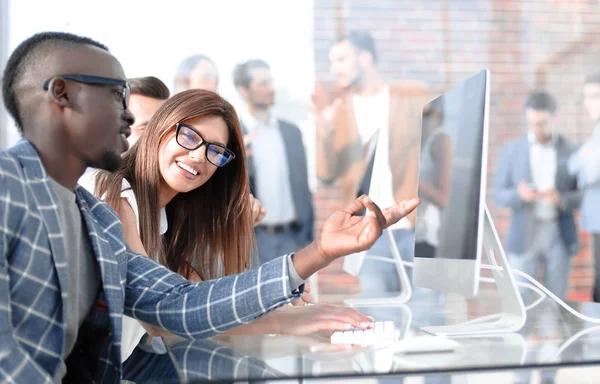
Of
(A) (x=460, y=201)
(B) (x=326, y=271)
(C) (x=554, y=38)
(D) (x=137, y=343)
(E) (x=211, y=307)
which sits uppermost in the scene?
(C) (x=554, y=38)

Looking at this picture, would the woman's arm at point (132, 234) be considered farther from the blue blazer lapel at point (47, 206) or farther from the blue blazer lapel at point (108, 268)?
the blue blazer lapel at point (47, 206)

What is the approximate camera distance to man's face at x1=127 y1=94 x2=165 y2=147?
2193mm

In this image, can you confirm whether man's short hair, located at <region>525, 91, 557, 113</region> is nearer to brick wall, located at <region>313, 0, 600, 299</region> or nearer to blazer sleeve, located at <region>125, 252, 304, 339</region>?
brick wall, located at <region>313, 0, 600, 299</region>

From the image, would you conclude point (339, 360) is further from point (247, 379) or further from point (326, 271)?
point (326, 271)

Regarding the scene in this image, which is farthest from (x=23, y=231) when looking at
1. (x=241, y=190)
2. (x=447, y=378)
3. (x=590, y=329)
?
(x=447, y=378)

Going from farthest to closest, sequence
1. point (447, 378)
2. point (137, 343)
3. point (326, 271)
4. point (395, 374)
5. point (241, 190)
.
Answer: point (326, 271) → point (447, 378) → point (241, 190) → point (137, 343) → point (395, 374)

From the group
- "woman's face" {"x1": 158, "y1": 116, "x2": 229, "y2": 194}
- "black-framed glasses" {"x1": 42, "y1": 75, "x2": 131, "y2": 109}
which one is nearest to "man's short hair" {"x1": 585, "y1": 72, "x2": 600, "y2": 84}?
"woman's face" {"x1": 158, "y1": 116, "x2": 229, "y2": 194}

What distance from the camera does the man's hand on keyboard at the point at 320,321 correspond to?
1202mm

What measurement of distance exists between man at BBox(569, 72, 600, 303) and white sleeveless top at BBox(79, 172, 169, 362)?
290cm

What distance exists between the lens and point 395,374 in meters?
0.83

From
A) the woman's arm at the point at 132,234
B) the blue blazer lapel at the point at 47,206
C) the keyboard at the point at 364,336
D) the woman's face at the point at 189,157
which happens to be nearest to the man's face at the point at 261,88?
the woman's face at the point at 189,157

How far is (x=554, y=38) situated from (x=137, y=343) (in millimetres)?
4539

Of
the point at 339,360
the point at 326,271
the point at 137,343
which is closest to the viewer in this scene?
the point at 339,360

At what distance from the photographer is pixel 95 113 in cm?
93
